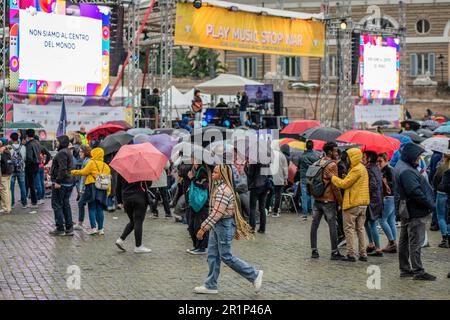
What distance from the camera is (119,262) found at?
41.4ft

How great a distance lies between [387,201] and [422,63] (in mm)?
42722

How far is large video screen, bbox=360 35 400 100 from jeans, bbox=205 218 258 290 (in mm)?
23073

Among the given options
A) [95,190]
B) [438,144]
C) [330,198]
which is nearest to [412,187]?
[330,198]

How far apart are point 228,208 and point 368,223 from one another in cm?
433

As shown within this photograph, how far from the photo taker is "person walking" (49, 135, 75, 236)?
14938 millimetres

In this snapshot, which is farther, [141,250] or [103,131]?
[103,131]

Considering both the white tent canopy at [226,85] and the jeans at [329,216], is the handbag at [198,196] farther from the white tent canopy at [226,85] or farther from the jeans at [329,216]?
the white tent canopy at [226,85]

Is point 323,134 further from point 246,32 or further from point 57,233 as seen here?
point 246,32

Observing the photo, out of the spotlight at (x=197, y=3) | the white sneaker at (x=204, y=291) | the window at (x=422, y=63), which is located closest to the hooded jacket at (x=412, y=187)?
the white sneaker at (x=204, y=291)

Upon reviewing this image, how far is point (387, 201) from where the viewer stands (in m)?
14.0

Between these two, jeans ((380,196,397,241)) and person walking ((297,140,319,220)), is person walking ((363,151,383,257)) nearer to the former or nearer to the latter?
jeans ((380,196,397,241))
